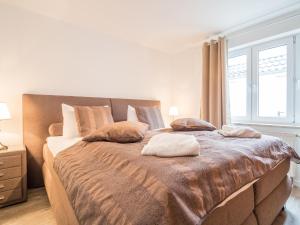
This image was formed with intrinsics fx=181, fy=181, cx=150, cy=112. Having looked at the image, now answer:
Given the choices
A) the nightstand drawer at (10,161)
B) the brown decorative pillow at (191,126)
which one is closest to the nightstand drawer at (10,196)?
the nightstand drawer at (10,161)

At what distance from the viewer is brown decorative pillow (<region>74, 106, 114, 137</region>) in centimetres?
218

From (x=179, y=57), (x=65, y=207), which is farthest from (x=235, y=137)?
(x=179, y=57)

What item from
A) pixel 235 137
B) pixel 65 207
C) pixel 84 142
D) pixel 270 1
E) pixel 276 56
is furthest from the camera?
pixel 276 56

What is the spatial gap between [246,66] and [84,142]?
2.80 meters

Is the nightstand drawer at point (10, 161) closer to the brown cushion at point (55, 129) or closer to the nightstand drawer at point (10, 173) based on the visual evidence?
the nightstand drawer at point (10, 173)

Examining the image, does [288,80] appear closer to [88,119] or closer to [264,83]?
[264,83]

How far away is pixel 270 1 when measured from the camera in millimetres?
2158

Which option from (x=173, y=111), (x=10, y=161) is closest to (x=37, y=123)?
(x=10, y=161)

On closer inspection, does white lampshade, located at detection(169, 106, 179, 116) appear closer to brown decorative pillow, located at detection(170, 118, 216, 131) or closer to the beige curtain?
the beige curtain

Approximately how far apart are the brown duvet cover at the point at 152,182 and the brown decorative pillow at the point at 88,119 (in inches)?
30.8

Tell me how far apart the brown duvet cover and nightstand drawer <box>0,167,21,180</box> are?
89cm

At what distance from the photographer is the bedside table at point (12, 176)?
186 centimetres

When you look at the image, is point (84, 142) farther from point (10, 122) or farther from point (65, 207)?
point (10, 122)

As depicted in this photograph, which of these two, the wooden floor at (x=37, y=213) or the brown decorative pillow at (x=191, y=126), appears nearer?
the wooden floor at (x=37, y=213)
